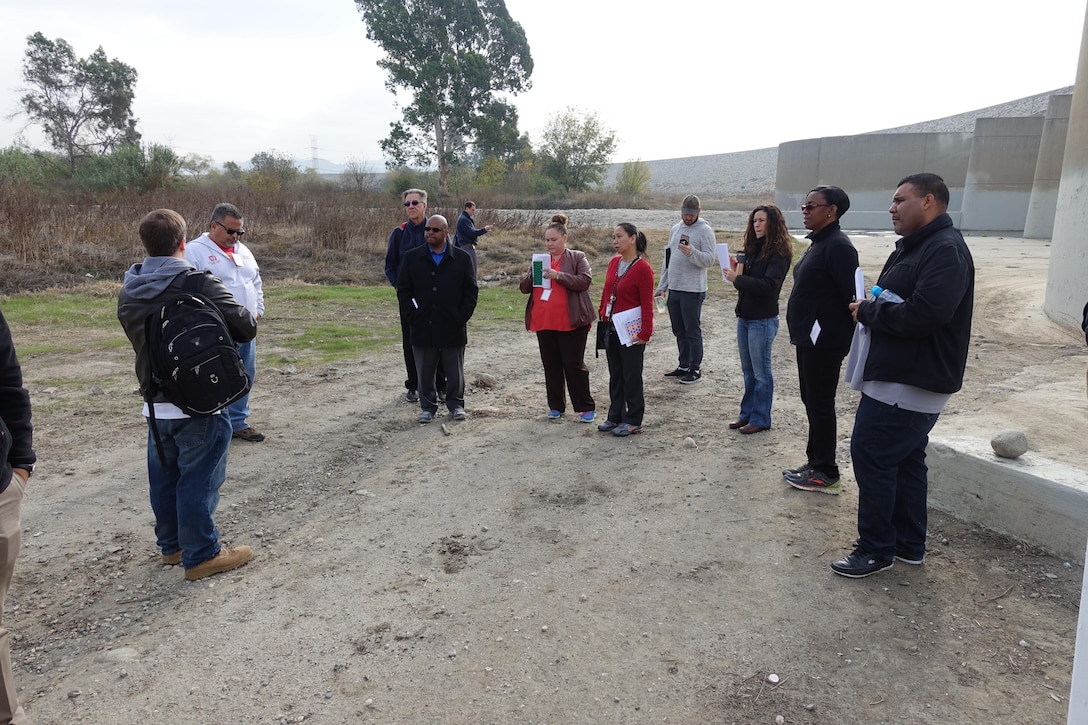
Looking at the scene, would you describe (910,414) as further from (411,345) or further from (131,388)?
(131,388)

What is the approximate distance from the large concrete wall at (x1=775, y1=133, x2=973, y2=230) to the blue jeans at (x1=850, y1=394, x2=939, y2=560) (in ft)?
110

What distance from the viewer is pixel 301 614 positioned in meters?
3.43

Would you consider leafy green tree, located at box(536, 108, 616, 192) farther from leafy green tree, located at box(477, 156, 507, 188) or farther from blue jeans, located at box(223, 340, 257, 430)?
blue jeans, located at box(223, 340, 257, 430)

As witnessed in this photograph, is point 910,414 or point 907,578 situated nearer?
point 910,414

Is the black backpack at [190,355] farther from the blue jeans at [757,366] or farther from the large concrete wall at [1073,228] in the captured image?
the large concrete wall at [1073,228]

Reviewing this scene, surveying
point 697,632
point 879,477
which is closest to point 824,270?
point 879,477

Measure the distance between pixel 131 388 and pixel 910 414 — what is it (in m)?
7.37

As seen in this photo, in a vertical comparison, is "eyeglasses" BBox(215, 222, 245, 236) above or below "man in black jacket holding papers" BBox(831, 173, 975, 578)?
above

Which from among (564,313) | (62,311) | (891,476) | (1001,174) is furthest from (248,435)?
(1001,174)

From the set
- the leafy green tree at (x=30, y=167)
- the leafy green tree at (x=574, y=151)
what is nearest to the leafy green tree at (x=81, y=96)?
the leafy green tree at (x=30, y=167)

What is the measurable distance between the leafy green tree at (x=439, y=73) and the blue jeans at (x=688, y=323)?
39788mm

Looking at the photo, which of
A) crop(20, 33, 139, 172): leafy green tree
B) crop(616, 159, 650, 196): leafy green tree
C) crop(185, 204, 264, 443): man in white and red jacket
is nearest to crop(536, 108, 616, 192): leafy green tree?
crop(616, 159, 650, 196): leafy green tree

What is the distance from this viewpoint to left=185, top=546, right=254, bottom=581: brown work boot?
12.3 feet

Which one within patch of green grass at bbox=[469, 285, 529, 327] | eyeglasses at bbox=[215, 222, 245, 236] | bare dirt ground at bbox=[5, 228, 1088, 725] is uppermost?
eyeglasses at bbox=[215, 222, 245, 236]
